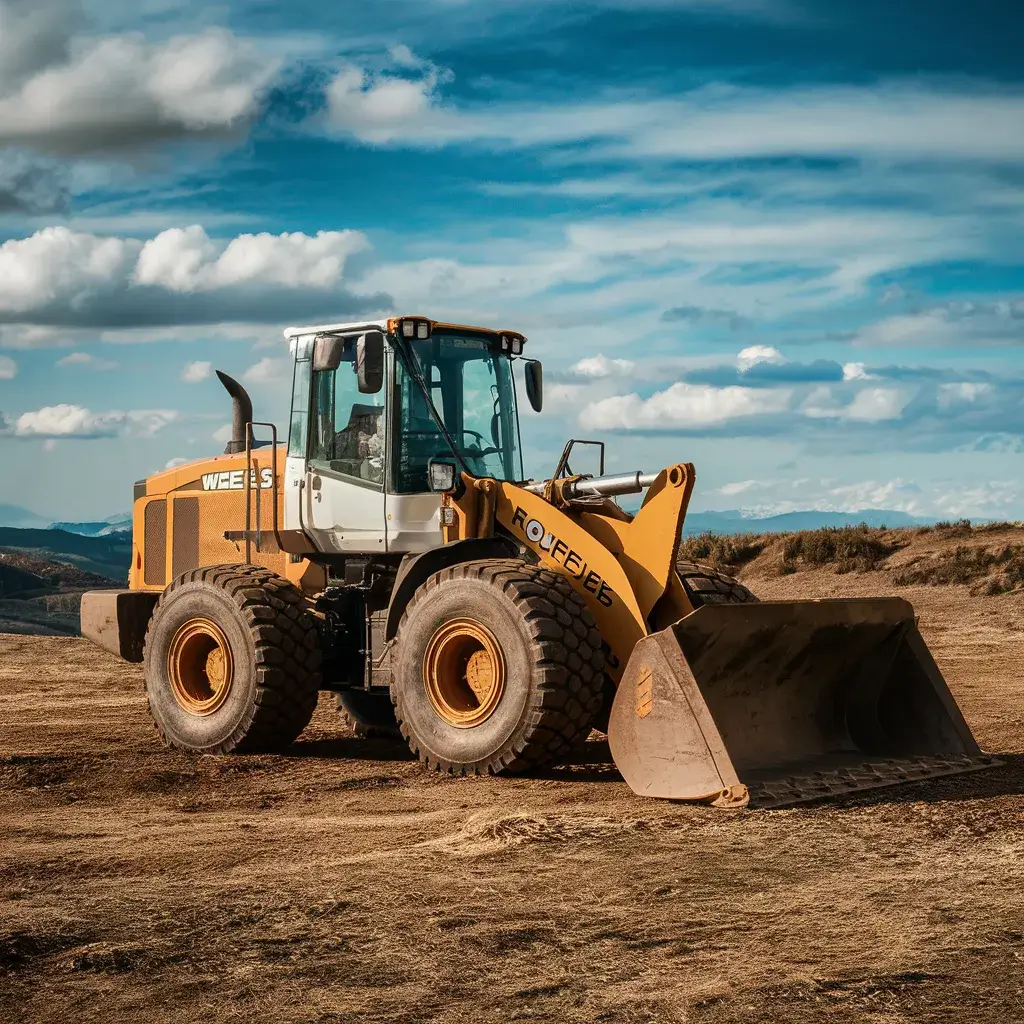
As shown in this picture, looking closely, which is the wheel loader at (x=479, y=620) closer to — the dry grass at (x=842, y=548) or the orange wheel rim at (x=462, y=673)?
the orange wheel rim at (x=462, y=673)

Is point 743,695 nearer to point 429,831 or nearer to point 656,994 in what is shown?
point 429,831

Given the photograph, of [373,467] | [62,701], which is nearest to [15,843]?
[373,467]

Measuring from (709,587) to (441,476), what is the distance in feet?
6.75

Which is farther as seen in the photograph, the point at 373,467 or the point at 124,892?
the point at 373,467

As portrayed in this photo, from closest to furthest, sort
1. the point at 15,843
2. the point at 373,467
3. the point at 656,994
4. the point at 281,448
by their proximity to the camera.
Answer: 1. the point at 656,994
2. the point at 15,843
3. the point at 373,467
4. the point at 281,448

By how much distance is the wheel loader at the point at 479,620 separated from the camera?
8.62 metres

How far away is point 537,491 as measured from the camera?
1014 cm

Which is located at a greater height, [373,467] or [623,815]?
[373,467]

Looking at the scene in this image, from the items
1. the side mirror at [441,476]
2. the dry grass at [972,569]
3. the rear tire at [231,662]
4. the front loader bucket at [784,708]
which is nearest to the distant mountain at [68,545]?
the dry grass at [972,569]

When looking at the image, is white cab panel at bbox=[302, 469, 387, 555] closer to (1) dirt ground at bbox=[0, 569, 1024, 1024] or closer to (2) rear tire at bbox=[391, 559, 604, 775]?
(2) rear tire at bbox=[391, 559, 604, 775]

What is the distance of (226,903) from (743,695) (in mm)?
4044

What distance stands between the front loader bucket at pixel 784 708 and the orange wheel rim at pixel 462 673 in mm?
939

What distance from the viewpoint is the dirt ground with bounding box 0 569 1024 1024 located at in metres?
4.83

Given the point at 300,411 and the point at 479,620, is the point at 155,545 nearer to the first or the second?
the point at 300,411
